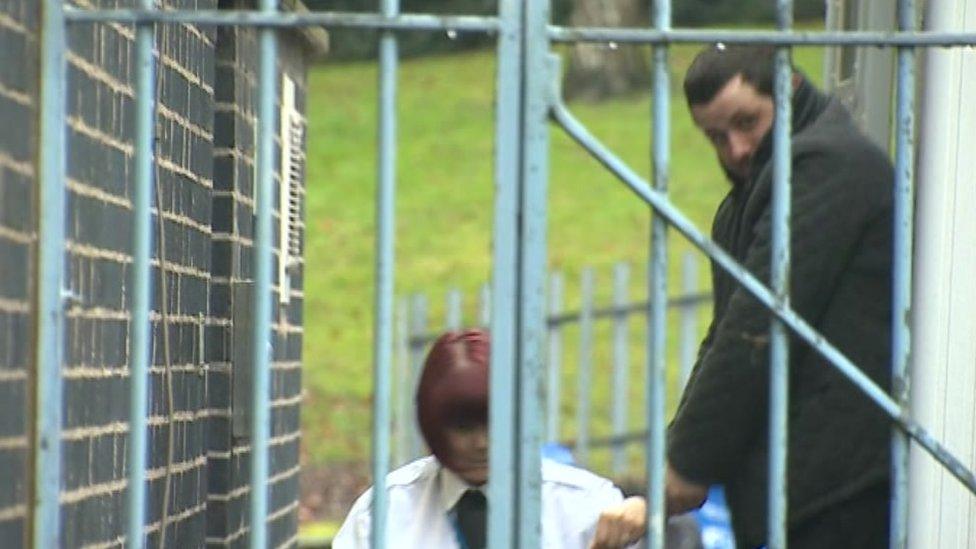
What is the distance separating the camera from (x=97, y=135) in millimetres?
4332

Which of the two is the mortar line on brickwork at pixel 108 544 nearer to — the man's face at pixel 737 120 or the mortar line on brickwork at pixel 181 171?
the mortar line on brickwork at pixel 181 171

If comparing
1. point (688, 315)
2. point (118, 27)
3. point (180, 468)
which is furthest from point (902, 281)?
point (688, 315)

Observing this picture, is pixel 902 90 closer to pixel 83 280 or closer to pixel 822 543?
pixel 822 543

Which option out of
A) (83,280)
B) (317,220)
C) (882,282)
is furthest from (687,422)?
(317,220)

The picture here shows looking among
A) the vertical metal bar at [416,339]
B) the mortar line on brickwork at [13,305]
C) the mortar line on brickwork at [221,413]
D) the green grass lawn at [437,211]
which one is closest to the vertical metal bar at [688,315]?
the vertical metal bar at [416,339]

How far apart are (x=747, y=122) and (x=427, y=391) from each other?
0.80 meters

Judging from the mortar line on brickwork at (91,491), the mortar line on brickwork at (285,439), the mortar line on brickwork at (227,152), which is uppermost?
the mortar line on brickwork at (227,152)

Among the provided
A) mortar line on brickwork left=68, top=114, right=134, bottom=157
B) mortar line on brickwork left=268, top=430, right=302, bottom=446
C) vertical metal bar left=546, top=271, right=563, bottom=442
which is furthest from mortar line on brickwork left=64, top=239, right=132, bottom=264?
vertical metal bar left=546, top=271, right=563, bottom=442

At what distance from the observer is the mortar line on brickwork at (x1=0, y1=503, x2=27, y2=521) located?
12.2 ft

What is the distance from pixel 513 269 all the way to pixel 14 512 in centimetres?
92

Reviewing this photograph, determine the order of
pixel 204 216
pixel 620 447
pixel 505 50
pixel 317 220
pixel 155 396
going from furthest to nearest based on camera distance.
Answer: pixel 317 220, pixel 620 447, pixel 204 216, pixel 155 396, pixel 505 50

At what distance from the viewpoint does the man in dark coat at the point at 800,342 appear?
419 cm

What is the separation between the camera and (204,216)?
5.79 meters

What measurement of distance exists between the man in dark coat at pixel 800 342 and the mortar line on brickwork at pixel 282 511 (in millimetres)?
2595
